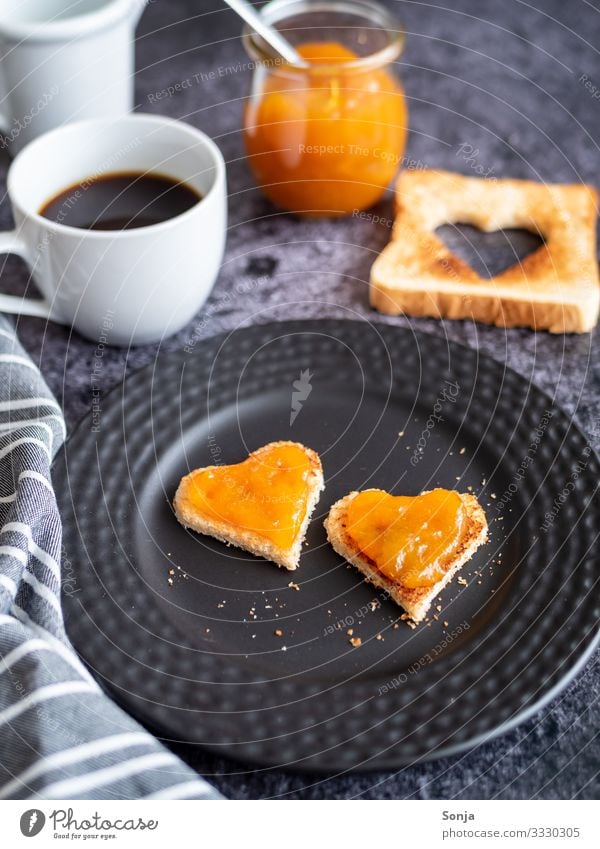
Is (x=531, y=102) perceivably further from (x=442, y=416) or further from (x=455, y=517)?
A: (x=455, y=517)

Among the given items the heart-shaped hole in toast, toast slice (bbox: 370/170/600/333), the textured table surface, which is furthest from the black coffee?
the heart-shaped hole in toast

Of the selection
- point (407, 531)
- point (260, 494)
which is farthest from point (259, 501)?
point (407, 531)

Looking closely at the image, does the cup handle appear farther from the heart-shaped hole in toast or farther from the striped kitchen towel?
the heart-shaped hole in toast

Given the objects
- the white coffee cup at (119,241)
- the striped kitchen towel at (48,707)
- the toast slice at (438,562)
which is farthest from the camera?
the white coffee cup at (119,241)

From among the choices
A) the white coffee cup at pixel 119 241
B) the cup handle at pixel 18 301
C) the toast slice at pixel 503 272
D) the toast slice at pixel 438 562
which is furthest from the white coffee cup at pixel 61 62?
the toast slice at pixel 438 562

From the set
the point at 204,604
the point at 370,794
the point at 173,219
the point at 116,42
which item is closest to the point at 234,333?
the point at 173,219

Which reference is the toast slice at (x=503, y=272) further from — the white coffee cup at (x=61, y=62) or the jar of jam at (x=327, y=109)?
the white coffee cup at (x=61, y=62)

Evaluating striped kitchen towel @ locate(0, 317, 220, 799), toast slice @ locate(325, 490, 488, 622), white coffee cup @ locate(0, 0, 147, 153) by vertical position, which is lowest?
striped kitchen towel @ locate(0, 317, 220, 799)

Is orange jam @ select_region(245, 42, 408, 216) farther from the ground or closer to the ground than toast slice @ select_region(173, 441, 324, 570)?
farther from the ground
